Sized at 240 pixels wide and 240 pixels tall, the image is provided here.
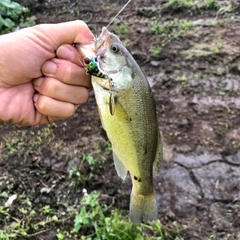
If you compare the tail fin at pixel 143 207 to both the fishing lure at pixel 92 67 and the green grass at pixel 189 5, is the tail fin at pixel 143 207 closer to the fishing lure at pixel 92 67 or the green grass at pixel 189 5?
the fishing lure at pixel 92 67

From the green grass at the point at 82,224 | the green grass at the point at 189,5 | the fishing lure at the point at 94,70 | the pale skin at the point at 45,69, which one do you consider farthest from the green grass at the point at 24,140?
the green grass at the point at 189,5

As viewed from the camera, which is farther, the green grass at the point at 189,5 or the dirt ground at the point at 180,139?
the green grass at the point at 189,5

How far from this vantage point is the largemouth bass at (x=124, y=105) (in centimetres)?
196

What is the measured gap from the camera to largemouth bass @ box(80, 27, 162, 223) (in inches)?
77.1

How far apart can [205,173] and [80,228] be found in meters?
1.20

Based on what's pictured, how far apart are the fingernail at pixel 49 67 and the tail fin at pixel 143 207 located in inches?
32.8

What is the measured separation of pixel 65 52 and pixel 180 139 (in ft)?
6.90

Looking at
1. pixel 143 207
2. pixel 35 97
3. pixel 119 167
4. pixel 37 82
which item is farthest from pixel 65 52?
pixel 143 207

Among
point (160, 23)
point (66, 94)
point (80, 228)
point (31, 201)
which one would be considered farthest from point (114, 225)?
point (160, 23)

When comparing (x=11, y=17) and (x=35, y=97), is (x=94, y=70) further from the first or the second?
(x=11, y=17)

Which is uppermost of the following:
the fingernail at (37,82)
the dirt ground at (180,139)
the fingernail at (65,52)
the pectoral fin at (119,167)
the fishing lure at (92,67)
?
the fishing lure at (92,67)

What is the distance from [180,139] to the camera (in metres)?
4.01

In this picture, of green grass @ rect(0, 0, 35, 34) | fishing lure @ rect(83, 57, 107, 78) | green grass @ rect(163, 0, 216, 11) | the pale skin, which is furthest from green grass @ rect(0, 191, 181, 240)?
green grass @ rect(163, 0, 216, 11)

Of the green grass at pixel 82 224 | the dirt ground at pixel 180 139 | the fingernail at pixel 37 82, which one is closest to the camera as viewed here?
the fingernail at pixel 37 82
